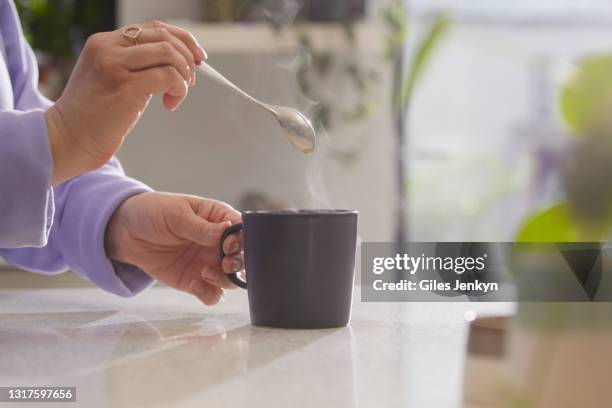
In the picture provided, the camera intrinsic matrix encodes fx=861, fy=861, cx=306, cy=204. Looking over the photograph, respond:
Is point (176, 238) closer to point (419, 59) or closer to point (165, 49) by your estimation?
point (165, 49)

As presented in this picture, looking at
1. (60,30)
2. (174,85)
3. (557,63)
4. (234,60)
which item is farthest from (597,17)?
(557,63)

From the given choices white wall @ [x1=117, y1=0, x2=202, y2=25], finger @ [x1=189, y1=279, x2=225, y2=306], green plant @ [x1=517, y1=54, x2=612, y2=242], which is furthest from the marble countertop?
white wall @ [x1=117, y1=0, x2=202, y2=25]

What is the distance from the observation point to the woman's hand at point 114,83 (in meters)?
0.70

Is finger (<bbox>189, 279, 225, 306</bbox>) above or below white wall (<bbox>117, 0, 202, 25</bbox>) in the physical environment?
below

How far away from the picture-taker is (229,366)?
1.81ft

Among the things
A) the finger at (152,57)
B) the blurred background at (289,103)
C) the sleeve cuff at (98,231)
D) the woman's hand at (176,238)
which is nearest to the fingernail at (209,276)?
the woman's hand at (176,238)

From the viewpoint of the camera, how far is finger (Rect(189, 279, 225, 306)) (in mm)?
854

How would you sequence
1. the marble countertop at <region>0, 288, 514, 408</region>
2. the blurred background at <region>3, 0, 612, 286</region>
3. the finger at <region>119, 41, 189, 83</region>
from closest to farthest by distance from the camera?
1. the marble countertop at <region>0, 288, 514, 408</region>
2. the finger at <region>119, 41, 189, 83</region>
3. the blurred background at <region>3, 0, 612, 286</region>

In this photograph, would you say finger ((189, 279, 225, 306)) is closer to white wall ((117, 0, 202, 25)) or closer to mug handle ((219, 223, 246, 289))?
mug handle ((219, 223, 246, 289))

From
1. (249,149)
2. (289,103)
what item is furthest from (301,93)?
(249,149)

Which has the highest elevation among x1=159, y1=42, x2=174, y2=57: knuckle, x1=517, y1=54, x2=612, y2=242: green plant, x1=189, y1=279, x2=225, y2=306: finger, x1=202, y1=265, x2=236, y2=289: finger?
x1=159, y1=42, x2=174, y2=57: knuckle

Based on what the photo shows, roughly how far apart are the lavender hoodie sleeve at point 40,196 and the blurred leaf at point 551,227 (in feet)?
1.71

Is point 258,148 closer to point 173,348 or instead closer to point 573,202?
point 173,348

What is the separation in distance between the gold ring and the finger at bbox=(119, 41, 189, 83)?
0.6 inches
